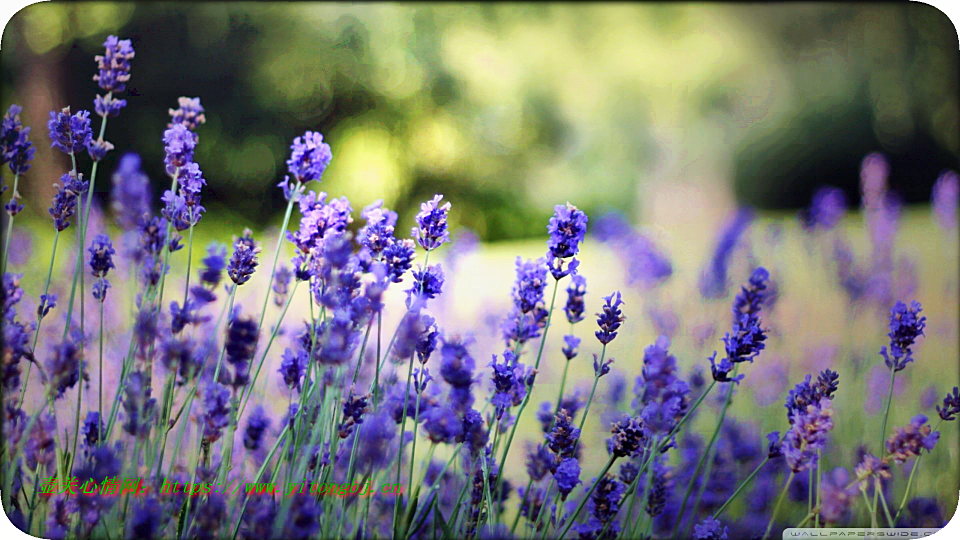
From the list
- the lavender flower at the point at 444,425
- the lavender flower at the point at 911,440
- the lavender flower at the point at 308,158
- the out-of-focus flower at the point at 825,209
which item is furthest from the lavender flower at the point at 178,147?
the out-of-focus flower at the point at 825,209

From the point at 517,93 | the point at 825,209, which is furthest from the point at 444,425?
the point at 825,209

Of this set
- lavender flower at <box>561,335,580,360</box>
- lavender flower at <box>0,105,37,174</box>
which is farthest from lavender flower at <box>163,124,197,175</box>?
lavender flower at <box>561,335,580,360</box>

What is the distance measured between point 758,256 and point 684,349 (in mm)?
618

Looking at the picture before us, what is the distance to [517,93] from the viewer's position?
7.11ft

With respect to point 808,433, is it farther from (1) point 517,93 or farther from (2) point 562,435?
(1) point 517,93

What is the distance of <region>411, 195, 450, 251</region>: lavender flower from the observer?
1072 millimetres

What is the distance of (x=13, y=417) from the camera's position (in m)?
1.20

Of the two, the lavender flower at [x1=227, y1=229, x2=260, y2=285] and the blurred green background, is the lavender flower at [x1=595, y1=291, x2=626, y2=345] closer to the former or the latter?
the lavender flower at [x1=227, y1=229, x2=260, y2=285]

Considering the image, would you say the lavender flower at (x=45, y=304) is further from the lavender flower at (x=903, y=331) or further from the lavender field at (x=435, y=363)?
the lavender flower at (x=903, y=331)

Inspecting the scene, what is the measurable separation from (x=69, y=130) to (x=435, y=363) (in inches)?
45.8

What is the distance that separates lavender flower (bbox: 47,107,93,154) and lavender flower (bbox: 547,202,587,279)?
2.76ft

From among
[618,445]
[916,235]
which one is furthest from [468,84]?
[916,235]

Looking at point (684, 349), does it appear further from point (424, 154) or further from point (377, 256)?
point (377, 256)

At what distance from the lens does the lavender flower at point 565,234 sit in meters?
1.06
